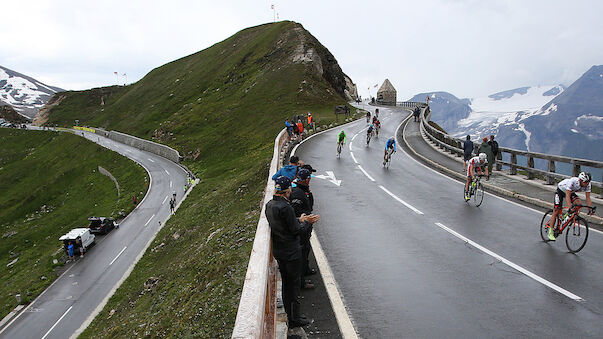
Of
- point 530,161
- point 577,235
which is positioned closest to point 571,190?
point 577,235

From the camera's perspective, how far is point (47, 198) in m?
61.8

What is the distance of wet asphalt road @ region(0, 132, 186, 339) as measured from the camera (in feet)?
83.2

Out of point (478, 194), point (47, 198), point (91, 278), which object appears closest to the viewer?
point (478, 194)

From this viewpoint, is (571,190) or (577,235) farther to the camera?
(571,190)

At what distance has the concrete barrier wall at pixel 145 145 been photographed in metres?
62.4

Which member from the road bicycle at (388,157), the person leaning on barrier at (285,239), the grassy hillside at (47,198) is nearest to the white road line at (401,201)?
the road bicycle at (388,157)

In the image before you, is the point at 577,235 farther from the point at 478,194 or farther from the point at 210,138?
the point at 210,138

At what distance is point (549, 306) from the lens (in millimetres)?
6336

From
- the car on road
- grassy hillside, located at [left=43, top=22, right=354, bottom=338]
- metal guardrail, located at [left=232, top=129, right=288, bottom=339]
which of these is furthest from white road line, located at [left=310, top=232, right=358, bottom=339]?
the car on road

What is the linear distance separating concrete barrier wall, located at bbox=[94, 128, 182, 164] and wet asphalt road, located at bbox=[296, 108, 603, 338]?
51866 millimetres

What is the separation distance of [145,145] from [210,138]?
21.2m

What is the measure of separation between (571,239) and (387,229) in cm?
433

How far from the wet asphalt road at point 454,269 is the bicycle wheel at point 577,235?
0.57 ft

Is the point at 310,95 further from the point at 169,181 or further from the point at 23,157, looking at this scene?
the point at 23,157
